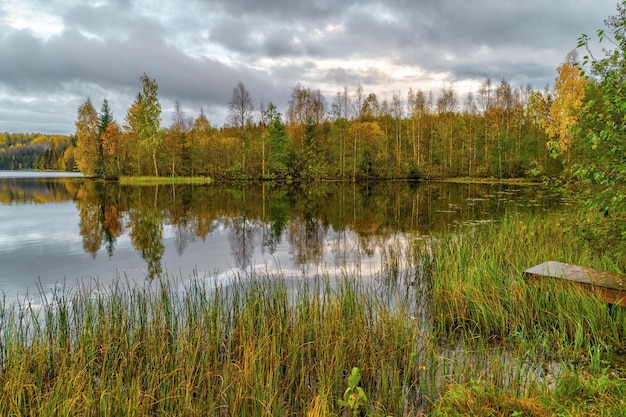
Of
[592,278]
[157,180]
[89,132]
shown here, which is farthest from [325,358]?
[89,132]

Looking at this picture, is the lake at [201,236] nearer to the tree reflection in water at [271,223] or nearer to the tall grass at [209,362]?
the tree reflection in water at [271,223]

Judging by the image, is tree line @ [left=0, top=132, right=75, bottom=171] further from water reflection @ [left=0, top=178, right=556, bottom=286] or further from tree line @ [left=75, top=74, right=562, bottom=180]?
water reflection @ [left=0, top=178, right=556, bottom=286]

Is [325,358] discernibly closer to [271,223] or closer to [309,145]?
[271,223]

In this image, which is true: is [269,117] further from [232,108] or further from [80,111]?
[80,111]

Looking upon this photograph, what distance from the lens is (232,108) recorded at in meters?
52.0

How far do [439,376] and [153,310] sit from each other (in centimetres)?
393

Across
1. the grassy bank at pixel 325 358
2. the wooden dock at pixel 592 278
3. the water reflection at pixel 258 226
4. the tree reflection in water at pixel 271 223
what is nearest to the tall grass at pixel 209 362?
the grassy bank at pixel 325 358

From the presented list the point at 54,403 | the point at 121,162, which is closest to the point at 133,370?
the point at 54,403

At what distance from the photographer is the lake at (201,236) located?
32.3 feet

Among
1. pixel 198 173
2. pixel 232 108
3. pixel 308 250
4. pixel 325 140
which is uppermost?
pixel 232 108

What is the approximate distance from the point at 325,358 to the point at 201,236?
39.7 feet

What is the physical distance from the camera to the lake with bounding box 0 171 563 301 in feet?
32.3

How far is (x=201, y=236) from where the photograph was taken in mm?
15383

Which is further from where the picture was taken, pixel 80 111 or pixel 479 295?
pixel 80 111
